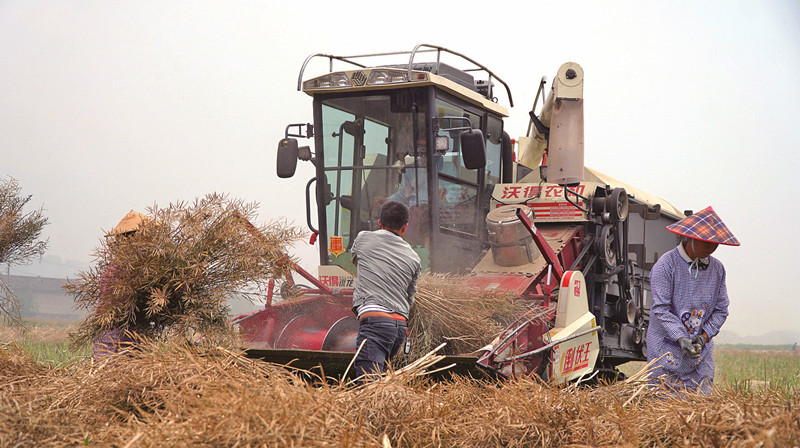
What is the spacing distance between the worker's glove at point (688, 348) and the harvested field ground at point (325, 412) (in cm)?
70

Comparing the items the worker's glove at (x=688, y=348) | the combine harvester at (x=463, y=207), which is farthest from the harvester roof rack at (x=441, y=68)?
the worker's glove at (x=688, y=348)

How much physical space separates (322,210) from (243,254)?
228 centimetres

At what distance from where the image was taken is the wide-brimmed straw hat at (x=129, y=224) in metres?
4.90

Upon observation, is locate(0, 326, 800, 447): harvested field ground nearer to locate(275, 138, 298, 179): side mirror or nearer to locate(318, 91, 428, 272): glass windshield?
locate(318, 91, 428, 272): glass windshield

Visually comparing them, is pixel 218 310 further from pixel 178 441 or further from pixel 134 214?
pixel 178 441

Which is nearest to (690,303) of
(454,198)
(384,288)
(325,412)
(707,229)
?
(707,229)

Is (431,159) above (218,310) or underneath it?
above

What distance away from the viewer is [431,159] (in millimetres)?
6551

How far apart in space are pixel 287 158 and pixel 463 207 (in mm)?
1759

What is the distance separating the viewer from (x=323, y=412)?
9.31 feet

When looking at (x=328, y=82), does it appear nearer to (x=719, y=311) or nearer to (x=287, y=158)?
(x=287, y=158)

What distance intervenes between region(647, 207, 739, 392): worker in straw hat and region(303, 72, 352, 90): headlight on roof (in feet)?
11.0

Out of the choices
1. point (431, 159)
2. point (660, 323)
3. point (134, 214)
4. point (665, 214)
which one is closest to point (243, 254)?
point (134, 214)

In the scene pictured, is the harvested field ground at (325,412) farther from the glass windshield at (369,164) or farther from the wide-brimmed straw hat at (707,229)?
the glass windshield at (369,164)
